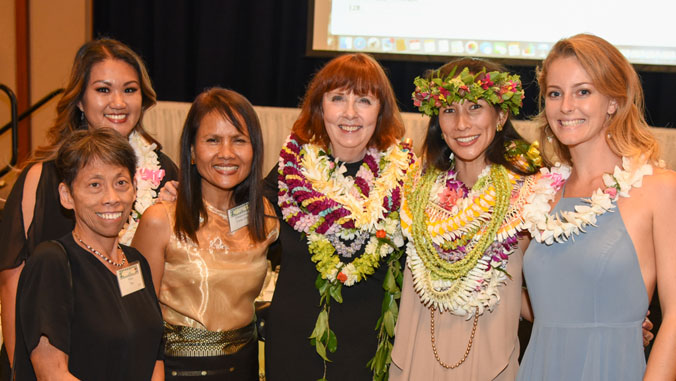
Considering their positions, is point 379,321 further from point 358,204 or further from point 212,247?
point 212,247

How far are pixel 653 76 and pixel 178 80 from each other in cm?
561

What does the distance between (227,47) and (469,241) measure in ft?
19.3

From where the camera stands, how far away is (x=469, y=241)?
248cm

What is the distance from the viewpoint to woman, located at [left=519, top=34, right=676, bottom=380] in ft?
6.63

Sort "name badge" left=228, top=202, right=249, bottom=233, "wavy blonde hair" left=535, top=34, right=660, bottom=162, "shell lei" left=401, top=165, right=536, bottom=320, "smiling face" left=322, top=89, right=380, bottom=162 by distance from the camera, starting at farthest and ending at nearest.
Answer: "smiling face" left=322, top=89, right=380, bottom=162
"name badge" left=228, top=202, right=249, bottom=233
"shell lei" left=401, top=165, right=536, bottom=320
"wavy blonde hair" left=535, top=34, right=660, bottom=162

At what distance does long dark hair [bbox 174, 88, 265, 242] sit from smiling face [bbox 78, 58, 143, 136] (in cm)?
49

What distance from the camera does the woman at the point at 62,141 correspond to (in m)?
2.46

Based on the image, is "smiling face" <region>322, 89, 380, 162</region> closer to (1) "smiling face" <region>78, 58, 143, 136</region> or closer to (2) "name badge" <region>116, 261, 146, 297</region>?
(1) "smiling face" <region>78, 58, 143, 136</region>

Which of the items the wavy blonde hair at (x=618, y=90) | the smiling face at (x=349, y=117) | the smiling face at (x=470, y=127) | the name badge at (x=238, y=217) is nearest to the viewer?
the wavy blonde hair at (x=618, y=90)

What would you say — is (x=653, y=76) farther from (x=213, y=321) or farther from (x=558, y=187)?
(x=213, y=321)

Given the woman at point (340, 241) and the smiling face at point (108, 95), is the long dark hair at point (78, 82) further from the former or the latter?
the woman at point (340, 241)

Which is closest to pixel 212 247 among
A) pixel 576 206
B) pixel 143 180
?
pixel 143 180

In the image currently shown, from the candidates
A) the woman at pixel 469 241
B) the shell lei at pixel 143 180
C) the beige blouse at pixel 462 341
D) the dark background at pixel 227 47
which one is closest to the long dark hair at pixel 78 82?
the shell lei at pixel 143 180

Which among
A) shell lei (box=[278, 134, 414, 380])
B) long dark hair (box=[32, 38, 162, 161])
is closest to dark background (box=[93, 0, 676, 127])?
long dark hair (box=[32, 38, 162, 161])
